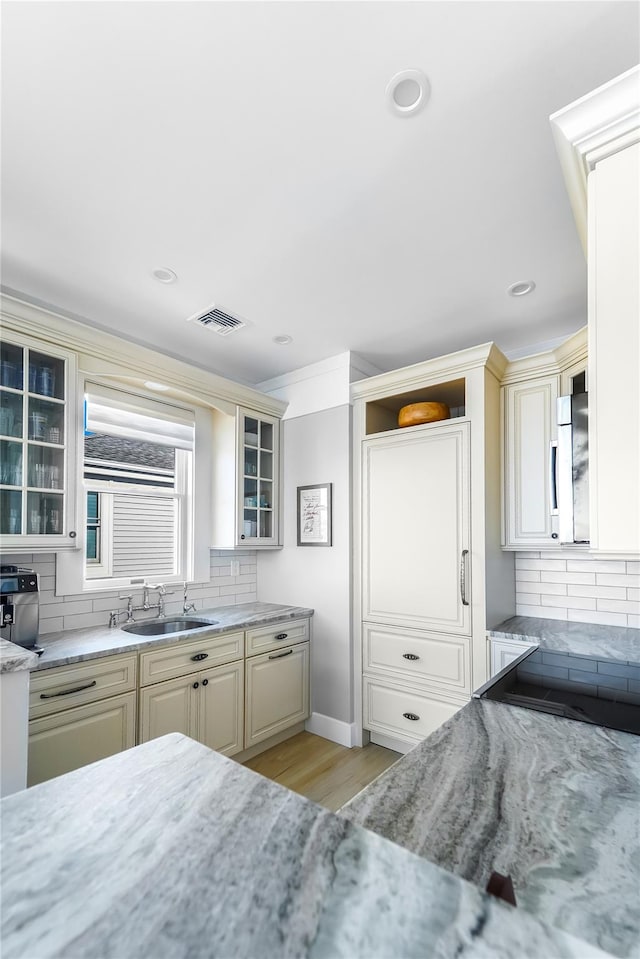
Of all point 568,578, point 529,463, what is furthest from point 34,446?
point 568,578

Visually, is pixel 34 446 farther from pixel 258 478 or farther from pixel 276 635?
pixel 276 635

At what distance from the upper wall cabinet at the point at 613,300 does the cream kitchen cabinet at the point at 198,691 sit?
222 centimetres

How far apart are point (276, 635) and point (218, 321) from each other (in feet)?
6.96

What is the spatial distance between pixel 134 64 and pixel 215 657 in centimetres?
271

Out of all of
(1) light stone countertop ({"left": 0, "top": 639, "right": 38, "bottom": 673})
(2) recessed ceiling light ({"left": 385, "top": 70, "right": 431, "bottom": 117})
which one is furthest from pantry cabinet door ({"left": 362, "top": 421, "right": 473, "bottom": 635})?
(1) light stone countertop ({"left": 0, "top": 639, "right": 38, "bottom": 673})

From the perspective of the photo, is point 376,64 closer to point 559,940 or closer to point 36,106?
point 36,106

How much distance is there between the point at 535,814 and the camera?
87cm

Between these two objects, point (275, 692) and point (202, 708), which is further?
point (275, 692)

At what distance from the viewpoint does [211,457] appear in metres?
3.64

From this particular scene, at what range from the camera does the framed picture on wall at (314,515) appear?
11.4 feet

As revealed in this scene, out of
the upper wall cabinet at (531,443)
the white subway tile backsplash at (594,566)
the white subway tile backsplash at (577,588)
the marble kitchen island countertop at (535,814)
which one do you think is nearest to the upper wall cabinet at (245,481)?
the upper wall cabinet at (531,443)

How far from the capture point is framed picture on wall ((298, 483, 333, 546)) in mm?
3467

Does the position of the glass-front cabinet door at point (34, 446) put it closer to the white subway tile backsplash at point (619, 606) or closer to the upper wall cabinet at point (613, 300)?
the upper wall cabinet at point (613, 300)

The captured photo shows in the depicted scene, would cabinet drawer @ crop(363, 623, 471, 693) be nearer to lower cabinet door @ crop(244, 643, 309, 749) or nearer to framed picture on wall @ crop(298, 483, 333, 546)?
lower cabinet door @ crop(244, 643, 309, 749)
